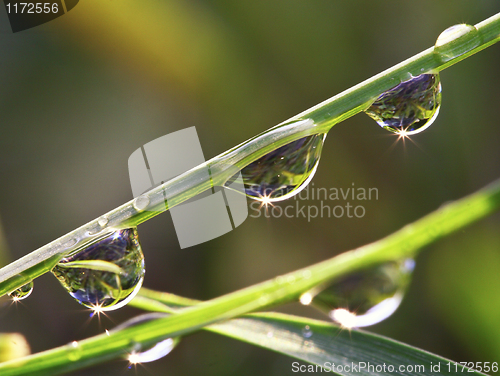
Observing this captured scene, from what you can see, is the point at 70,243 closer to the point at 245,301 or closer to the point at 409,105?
the point at 245,301

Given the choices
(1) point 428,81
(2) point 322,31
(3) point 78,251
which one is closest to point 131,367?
(3) point 78,251

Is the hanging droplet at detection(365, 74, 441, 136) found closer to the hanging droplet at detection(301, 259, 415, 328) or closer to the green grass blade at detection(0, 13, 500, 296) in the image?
the green grass blade at detection(0, 13, 500, 296)

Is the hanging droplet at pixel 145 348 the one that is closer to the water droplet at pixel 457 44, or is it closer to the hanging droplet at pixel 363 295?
the hanging droplet at pixel 363 295

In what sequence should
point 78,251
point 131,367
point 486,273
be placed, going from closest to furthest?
1. point 78,251
2. point 131,367
3. point 486,273

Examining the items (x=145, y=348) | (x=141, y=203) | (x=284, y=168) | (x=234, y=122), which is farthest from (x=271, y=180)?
(x=234, y=122)

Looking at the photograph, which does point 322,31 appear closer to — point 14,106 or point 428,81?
point 428,81

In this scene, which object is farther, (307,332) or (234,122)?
(234,122)
